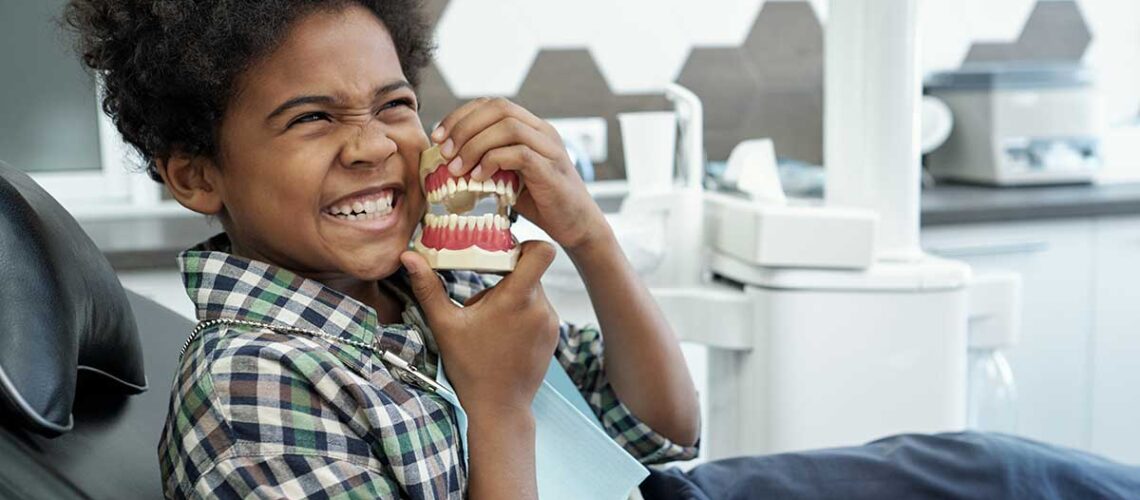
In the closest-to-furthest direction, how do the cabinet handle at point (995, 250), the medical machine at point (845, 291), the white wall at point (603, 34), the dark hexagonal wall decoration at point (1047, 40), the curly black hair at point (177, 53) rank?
the curly black hair at point (177, 53) < the medical machine at point (845, 291) < the cabinet handle at point (995, 250) < the white wall at point (603, 34) < the dark hexagonal wall decoration at point (1047, 40)

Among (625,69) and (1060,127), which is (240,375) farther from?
(1060,127)

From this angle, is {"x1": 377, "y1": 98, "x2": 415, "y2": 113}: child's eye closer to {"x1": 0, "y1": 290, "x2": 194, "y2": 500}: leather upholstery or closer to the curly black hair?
the curly black hair

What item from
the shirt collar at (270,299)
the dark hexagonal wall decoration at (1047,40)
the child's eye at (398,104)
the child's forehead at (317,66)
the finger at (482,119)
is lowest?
the shirt collar at (270,299)

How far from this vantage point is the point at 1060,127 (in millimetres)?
2973

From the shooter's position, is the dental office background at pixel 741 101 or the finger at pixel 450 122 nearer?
the finger at pixel 450 122

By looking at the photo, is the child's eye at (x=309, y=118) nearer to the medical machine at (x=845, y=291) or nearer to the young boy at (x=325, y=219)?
the young boy at (x=325, y=219)

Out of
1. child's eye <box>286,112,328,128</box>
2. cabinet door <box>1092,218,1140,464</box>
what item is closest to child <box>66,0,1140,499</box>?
child's eye <box>286,112,328,128</box>

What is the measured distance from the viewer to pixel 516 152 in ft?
3.47

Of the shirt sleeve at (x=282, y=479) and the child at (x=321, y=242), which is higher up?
the child at (x=321, y=242)

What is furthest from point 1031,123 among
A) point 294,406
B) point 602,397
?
point 294,406

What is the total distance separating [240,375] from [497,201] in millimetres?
277

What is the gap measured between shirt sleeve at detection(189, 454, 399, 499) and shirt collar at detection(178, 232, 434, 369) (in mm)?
156

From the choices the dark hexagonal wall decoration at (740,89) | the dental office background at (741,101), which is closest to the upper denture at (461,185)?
the dental office background at (741,101)

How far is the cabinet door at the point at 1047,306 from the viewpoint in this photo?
2.72m
